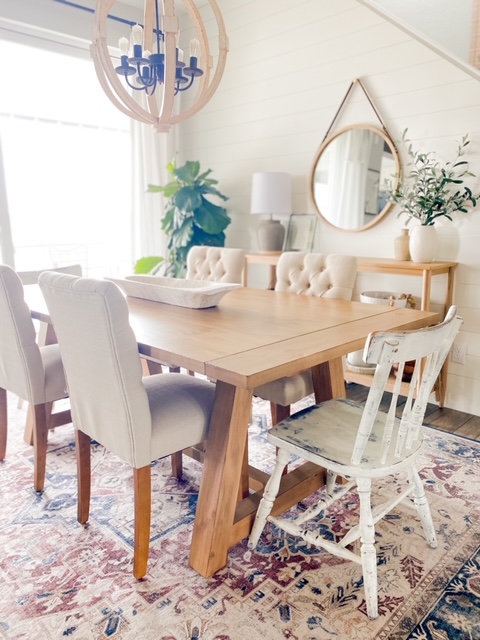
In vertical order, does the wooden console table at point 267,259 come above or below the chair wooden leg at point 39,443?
above

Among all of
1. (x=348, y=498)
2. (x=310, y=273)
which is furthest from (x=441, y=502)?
(x=310, y=273)

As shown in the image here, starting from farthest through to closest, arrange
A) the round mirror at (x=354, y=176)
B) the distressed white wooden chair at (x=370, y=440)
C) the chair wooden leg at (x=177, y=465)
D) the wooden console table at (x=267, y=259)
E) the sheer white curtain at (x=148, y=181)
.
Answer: the sheer white curtain at (x=148, y=181) < the wooden console table at (x=267, y=259) < the round mirror at (x=354, y=176) < the chair wooden leg at (x=177, y=465) < the distressed white wooden chair at (x=370, y=440)

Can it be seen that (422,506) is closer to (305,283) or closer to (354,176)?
(305,283)

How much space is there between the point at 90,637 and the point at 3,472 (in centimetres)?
114

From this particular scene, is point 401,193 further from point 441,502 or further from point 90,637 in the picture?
point 90,637

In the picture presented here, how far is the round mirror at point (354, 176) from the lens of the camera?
10.0ft

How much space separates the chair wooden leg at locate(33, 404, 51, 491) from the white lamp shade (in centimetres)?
211

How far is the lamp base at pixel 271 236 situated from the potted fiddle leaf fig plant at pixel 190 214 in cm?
49

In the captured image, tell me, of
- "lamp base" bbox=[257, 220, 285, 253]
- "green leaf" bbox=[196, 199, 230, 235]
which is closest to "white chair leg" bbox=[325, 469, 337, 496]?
"lamp base" bbox=[257, 220, 285, 253]

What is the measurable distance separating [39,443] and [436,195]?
2.42 meters

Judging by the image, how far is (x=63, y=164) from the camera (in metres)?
4.08

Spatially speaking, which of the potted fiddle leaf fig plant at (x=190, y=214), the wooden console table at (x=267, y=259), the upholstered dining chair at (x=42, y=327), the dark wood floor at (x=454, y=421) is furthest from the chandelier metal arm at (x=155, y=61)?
the dark wood floor at (x=454, y=421)

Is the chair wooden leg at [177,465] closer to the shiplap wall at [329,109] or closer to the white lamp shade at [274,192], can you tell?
the shiplap wall at [329,109]

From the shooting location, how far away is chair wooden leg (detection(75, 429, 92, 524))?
179 cm
